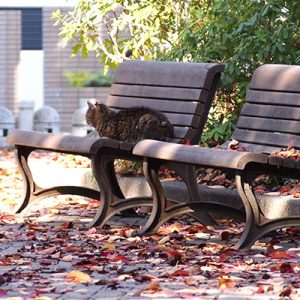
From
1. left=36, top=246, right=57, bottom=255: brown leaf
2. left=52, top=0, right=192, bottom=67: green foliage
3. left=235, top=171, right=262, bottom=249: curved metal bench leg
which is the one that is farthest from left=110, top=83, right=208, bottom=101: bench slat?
left=52, top=0, right=192, bottom=67: green foliage

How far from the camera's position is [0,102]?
1133 inches

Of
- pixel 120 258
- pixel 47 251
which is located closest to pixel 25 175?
pixel 47 251

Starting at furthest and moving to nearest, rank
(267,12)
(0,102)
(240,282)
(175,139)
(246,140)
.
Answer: (0,102) < (267,12) < (175,139) < (246,140) < (240,282)

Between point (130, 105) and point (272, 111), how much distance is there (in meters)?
1.50

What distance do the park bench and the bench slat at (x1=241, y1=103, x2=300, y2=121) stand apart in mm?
471

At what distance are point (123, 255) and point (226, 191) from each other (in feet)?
5.57

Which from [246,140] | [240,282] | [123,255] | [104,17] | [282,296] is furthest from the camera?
[104,17]

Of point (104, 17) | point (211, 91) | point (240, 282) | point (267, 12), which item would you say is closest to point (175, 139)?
point (211, 91)

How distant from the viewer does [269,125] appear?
734cm

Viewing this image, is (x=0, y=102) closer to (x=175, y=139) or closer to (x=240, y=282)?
(x=175, y=139)

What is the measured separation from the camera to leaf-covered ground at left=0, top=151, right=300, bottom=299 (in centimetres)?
506

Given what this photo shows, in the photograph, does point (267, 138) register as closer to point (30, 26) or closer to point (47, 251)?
point (47, 251)

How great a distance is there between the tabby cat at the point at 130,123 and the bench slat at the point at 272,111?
2.25 ft

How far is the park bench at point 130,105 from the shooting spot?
293 inches
